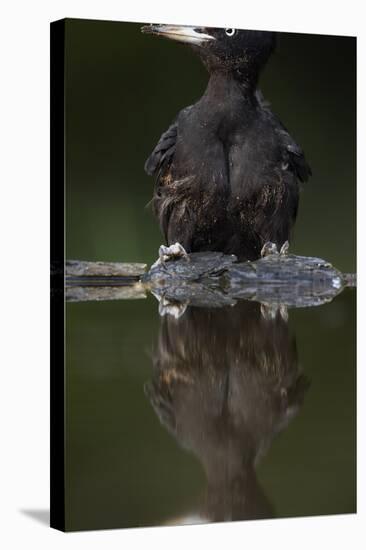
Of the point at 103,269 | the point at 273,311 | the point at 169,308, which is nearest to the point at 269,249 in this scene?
the point at 273,311

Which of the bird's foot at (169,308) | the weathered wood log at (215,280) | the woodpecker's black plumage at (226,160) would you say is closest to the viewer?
the weathered wood log at (215,280)

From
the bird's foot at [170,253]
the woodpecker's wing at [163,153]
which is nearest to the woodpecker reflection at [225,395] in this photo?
the bird's foot at [170,253]

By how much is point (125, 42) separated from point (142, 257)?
1.04m

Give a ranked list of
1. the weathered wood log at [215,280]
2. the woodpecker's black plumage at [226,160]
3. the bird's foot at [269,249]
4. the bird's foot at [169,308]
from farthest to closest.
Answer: the bird's foot at [269,249] → the woodpecker's black plumage at [226,160] → the bird's foot at [169,308] → the weathered wood log at [215,280]

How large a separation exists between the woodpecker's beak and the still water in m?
1.30

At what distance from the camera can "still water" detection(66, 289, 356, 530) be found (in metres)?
5.65

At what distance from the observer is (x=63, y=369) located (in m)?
5.61

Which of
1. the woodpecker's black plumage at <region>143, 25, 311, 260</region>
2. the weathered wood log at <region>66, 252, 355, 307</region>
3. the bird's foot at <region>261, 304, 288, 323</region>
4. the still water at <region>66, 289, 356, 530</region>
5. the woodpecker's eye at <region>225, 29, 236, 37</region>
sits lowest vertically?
the still water at <region>66, 289, 356, 530</region>

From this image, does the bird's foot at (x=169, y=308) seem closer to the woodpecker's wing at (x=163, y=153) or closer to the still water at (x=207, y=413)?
the still water at (x=207, y=413)

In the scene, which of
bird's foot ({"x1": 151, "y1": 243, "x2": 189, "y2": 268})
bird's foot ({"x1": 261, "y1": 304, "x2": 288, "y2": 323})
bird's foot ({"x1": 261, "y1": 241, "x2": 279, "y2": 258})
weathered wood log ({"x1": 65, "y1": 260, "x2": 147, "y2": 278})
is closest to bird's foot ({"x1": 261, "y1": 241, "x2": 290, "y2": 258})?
bird's foot ({"x1": 261, "y1": 241, "x2": 279, "y2": 258})

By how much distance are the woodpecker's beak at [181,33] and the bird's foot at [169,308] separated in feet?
4.15

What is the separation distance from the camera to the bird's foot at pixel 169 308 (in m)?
5.86

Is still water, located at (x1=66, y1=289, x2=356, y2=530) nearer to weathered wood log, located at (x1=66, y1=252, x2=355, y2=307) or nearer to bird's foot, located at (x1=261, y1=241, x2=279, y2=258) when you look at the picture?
weathered wood log, located at (x1=66, y1=252, x2=355, y2=307)

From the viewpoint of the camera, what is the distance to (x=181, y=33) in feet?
19.4
